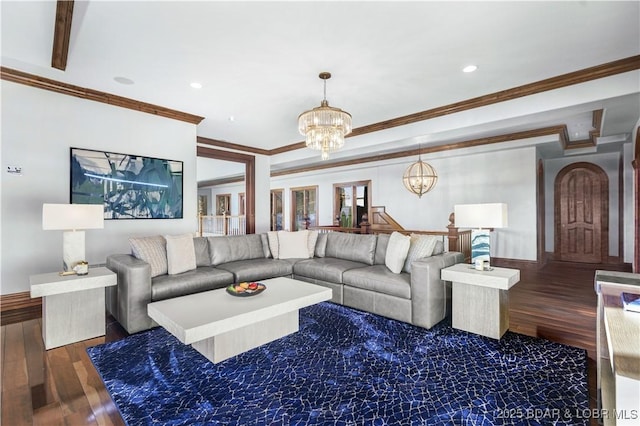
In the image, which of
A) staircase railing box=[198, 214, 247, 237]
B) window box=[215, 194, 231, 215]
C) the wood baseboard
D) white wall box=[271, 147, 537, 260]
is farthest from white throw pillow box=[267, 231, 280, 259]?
window box=[215, 194, 231, 215]

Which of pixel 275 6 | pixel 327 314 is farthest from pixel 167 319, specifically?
pixel 275 6

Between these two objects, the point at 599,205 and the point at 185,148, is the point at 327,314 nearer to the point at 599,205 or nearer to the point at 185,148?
the point at 185,148

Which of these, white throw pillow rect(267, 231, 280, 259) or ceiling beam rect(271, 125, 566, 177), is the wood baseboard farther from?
ceiling beam rect(271, 125, 566, 177)

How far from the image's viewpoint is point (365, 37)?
2666mm

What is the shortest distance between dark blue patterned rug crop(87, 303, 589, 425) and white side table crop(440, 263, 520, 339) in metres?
A: 0.11

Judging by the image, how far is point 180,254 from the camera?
11.9 feet

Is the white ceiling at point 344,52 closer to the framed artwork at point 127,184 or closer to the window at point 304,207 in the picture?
the framed artwork at point 127,184

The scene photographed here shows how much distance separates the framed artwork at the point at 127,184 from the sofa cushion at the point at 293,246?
1.70m

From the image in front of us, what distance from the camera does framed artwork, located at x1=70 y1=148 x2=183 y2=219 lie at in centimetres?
391

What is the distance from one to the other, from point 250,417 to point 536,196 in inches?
254

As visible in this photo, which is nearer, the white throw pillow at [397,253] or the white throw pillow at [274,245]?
the white throw pillow at [397,253]

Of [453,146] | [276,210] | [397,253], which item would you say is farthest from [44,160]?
[276,210]

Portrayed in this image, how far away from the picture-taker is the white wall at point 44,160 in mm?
3428

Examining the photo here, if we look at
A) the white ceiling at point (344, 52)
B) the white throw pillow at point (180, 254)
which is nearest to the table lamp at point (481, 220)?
the white ceiling at point (344, 52)
